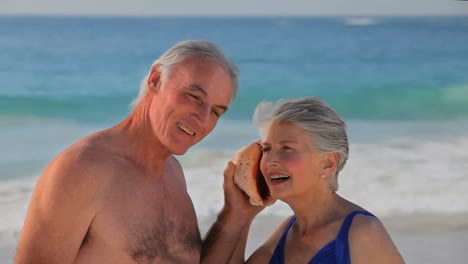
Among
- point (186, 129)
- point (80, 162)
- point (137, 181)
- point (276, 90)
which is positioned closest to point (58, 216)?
point (80, 162)

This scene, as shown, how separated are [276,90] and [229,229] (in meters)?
12.7

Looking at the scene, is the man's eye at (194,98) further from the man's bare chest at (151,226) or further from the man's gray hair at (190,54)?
the man's bare chest at (151,226)

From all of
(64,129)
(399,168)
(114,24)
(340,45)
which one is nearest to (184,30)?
(114,24)

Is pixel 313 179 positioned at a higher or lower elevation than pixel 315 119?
lower

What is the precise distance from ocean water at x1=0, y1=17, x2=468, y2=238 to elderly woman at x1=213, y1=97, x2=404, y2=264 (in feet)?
11.9

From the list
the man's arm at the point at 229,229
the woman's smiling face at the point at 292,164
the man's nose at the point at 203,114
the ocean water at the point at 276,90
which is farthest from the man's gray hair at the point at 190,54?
the ocean water at the point at 276,90

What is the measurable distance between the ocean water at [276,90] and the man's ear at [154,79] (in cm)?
376

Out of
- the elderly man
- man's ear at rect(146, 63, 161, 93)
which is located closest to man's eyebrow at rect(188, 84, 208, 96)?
the elderly man

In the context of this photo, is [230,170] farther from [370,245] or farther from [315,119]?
[370,245]

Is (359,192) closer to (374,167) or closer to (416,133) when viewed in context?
(374,167)

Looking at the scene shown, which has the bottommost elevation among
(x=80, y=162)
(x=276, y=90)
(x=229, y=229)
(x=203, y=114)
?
(x=276, y=90)

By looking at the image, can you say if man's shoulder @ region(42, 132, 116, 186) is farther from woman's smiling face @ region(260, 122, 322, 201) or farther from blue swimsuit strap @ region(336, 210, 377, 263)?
blue swimsuit strap @ region(336, 210, 377, 263)

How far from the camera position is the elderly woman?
2.22 m

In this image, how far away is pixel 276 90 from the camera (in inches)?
595
